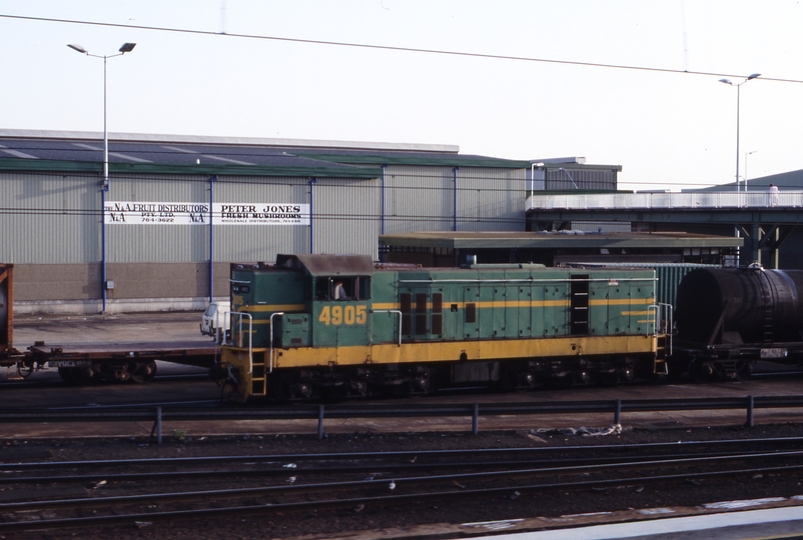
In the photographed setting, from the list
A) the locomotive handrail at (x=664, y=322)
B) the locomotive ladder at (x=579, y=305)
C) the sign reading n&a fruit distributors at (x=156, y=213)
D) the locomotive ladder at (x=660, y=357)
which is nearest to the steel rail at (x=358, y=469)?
the locomotive ladder at (x=579, y=305)

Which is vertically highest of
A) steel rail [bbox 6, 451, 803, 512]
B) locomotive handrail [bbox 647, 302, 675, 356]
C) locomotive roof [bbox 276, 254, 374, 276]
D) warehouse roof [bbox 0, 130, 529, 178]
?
warehouse roof [bbox 0, 130, 529, 178]

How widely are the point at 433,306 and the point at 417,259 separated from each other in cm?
2430

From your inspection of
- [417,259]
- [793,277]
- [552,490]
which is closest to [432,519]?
[552,490]

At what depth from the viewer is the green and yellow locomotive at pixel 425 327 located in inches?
685

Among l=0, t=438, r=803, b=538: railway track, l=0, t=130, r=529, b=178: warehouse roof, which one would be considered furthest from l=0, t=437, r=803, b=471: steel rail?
l=0, t=130, r=529, b=178: warehouse roof

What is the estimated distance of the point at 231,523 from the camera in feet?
32.6

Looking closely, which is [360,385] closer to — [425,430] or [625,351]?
[425,430]

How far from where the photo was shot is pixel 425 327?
18906 mm

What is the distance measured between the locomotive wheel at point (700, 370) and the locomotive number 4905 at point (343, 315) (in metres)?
9.69

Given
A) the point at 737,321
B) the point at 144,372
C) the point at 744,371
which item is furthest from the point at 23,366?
the point at 744,371

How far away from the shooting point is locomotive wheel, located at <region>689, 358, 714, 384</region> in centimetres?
2225

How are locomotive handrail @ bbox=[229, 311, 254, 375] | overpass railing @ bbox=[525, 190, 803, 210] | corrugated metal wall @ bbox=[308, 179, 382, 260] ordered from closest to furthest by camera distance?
locomotive handrail @ bbox=[229, 311, 254, 375] → overpass railing @ bbox=[525, 190, 803, 210] → corrugated metal wall @ bbox=[308, 179, 382, 260]

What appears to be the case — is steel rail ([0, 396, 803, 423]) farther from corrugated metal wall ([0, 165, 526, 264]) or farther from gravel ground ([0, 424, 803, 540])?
corrugated metal wall ([0, 165, 526, 264])

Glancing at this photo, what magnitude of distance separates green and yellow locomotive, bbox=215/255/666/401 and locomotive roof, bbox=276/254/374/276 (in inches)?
1.0
